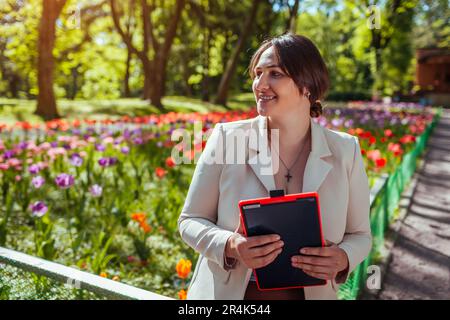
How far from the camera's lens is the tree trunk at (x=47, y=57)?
1268 cm

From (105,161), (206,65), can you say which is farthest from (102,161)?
(206,65)

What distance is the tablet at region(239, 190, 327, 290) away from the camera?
1349 mm

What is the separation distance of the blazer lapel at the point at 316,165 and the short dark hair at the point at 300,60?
154 mm

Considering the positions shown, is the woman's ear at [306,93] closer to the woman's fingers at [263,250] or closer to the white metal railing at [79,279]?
the woman's fingers at [263,250]

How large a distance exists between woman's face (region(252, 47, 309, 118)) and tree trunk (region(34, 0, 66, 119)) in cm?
1239

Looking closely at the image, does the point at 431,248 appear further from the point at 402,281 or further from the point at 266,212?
the point at 266,212

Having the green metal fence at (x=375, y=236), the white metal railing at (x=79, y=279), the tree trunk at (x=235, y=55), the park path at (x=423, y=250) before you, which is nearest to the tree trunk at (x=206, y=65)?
the tree trunk at (x=235, y=55)

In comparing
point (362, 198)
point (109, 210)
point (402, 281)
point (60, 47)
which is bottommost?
point (402, 281)

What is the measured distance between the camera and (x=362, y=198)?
161cm

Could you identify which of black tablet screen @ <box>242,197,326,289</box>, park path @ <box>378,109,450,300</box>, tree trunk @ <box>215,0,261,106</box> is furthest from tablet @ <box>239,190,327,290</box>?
tree trunk @ <box>215,0,261,106</box>

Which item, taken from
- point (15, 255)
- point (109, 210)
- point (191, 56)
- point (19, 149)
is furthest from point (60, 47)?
point (15, 255)

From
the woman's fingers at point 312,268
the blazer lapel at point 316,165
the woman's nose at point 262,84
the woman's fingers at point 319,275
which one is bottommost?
the woman's fingers at point 319,275

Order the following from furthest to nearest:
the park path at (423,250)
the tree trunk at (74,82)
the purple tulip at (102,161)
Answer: the tree trunk at (74,82) < the purple tulip at (102,161) < the park path at (423,250)
